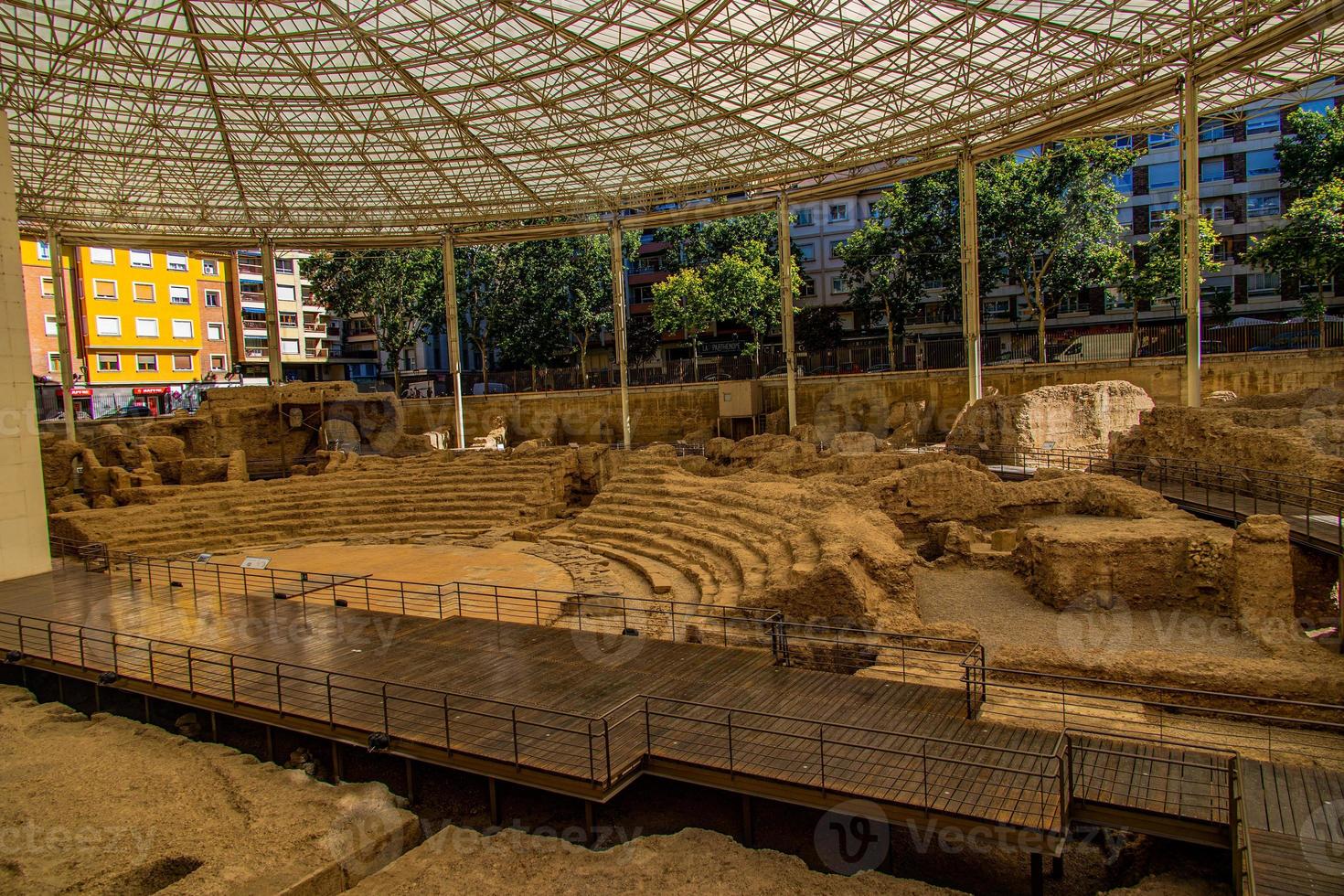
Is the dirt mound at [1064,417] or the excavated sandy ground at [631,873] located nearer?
the excavated sandy ground at [631,873]

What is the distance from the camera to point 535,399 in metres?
47.3

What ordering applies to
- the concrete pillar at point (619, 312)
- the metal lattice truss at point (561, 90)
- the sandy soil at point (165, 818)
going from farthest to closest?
the concrete pillar at point (619, 312), the metal lattice truss at point (561, 90), the sandy soil at point (165, 818)

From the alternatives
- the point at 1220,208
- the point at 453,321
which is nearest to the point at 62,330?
the point at 453,321

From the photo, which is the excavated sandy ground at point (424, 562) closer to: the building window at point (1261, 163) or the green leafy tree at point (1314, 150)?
the green leafy tree at point (1314, 150)

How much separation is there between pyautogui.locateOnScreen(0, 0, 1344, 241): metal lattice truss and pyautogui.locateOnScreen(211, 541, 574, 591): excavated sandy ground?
1686 cm

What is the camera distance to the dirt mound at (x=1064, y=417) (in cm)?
2594

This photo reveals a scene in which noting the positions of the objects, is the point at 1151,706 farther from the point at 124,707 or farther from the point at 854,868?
the point at 124,707

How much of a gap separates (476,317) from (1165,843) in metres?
51.2

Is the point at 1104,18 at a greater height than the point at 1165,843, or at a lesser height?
greater

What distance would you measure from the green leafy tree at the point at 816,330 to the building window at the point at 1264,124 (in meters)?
23.8

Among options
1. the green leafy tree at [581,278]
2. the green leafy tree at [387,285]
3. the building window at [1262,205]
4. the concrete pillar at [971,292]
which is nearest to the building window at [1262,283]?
the building window at [1262,205]

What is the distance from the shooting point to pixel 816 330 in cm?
5475

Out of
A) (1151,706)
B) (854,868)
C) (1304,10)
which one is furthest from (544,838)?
(1304,10)

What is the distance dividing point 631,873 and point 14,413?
18.8 m
